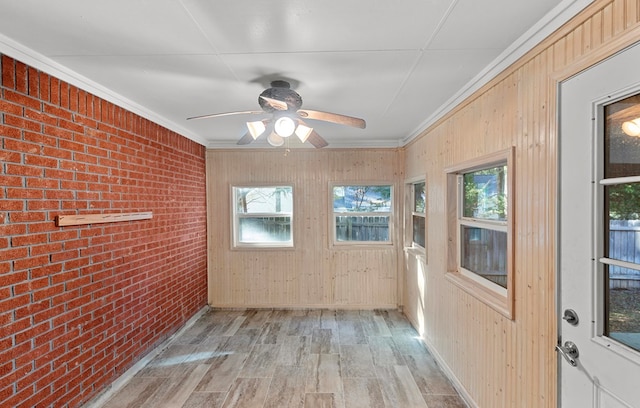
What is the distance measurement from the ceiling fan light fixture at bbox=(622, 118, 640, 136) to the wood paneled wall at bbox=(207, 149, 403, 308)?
3.24 meters

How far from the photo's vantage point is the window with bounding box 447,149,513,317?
1.92m

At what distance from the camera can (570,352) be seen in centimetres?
132

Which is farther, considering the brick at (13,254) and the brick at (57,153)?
the brick at (57,153)

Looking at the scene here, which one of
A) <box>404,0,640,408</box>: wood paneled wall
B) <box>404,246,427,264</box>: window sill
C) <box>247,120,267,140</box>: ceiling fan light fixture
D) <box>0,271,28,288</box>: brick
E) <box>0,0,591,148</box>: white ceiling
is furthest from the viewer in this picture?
<box>404,246,427,264</box>: window sill

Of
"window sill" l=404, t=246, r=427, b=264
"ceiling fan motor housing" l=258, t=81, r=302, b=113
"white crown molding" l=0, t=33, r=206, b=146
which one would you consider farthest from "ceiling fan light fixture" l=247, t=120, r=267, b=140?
"window sill" l=404, t=246, r=427, b=264

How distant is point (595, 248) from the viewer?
121 cm

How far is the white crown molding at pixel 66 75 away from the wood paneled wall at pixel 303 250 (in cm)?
151

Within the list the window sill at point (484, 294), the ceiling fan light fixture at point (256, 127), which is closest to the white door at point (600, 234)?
the window sill at point (484, 294)

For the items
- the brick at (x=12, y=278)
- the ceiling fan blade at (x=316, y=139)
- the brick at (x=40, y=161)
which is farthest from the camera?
the ceiling fan blade at (x=316, y=139)

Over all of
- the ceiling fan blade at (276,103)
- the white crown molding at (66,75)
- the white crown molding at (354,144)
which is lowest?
the ceiling fan blade at (276,103)

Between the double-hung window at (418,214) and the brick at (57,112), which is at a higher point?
the brick at (57,112)

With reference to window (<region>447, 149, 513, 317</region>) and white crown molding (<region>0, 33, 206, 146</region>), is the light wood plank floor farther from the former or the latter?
white crown molding (<region>0, 33, 206, 146</region>)

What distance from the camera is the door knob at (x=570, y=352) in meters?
1.30

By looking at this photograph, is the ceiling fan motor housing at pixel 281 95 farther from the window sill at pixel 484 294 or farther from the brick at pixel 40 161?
the window sill at pixel 484 294
